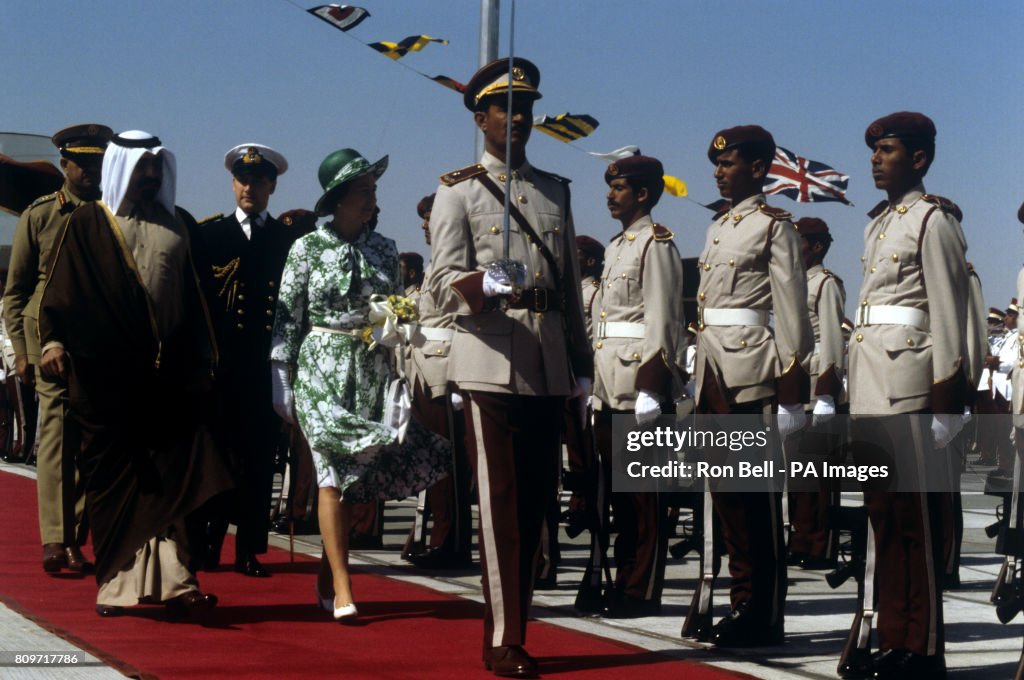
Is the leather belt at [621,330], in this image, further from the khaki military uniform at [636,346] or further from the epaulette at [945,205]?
the epaulette at [945,205]

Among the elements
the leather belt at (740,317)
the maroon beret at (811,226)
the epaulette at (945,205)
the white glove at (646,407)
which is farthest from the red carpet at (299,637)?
the maroon beret at (811,226)

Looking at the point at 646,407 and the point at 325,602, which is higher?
the point at 646,407

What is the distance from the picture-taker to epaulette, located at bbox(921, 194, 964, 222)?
239 inches

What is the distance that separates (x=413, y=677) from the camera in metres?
5.78

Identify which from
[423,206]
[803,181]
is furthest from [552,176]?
[803,181]

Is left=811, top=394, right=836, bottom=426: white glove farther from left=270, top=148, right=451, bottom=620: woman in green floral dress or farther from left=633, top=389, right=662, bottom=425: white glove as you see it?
left=270, top=148, right=451, bottom=620: woman in green floral dress

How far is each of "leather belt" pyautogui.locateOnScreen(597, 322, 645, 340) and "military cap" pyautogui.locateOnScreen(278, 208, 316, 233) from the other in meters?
2.04

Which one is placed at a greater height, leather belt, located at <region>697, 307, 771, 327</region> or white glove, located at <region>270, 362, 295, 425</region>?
leather belt, located at <region>697, 307, 771, 327</region>

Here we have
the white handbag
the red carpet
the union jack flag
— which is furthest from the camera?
the union jack flag

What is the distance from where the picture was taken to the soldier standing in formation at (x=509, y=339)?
591 centimetres

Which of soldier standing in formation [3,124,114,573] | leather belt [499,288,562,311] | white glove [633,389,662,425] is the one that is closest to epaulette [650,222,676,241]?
white glove [633,389,662,425]

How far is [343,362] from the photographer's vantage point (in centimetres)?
730

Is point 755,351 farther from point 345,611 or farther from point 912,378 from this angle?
point 345,611

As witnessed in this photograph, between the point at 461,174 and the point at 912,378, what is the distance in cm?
173
